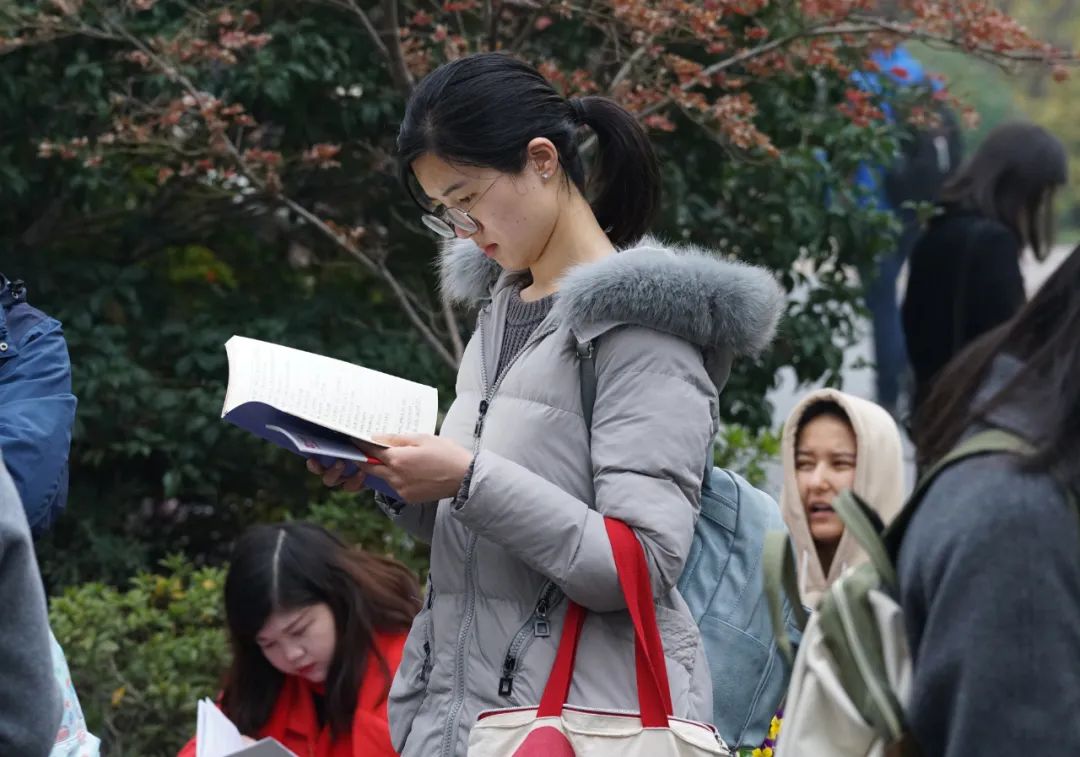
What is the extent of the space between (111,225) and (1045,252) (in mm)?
3439

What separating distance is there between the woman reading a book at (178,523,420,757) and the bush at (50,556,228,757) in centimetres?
33

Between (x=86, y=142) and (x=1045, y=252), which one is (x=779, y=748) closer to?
(x=86, y=142)

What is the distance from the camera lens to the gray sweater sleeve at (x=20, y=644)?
80.0 inches

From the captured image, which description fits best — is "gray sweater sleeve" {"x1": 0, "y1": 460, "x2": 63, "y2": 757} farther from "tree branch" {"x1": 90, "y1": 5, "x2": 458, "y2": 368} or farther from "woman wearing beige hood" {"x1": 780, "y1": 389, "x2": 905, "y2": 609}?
"tree branch" {"x1": 90, "y1": 5, "x2": 458, "y2": 368}

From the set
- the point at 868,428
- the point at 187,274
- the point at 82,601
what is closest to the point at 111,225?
the point at 187,274

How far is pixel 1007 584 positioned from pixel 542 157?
1406mm

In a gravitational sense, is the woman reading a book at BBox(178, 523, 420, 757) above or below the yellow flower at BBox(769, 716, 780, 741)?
below

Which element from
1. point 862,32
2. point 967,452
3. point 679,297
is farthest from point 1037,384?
point 862,32

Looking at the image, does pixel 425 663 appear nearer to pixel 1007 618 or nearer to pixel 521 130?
pixel 521 130

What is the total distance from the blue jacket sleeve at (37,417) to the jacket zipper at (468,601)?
83cm

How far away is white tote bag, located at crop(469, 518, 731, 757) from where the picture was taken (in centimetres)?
259

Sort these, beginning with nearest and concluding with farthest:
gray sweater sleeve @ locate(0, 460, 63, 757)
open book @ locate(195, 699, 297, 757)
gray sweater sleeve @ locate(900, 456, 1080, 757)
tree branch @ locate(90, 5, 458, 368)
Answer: gray sweater sleeve @ locate(900, 456, 1080, 757), gray sweater sleeve @ locate(0, 460, 63, 757), open book @ locate(195, 699, 297, 757), tree branch @ locate(90, 5, 458, 368)

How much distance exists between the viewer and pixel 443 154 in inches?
112

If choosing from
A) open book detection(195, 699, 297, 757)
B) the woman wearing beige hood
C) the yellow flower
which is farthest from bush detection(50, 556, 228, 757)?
the yellow flower
